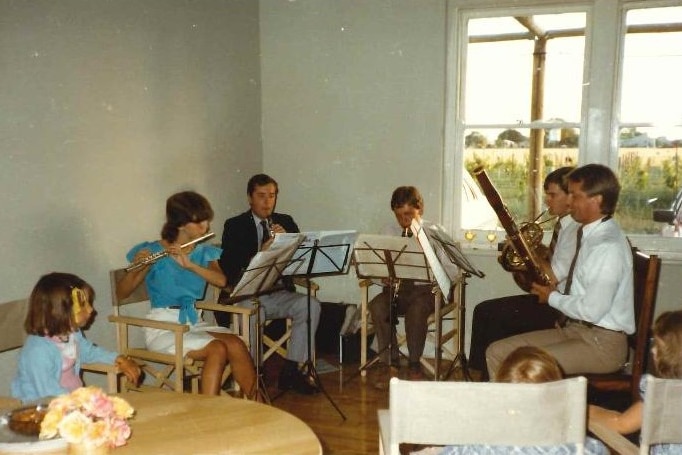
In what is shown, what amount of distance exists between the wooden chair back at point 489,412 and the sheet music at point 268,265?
1.61m

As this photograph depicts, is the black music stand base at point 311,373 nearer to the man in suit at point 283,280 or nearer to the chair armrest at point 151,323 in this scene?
the man in suit at point 283,280

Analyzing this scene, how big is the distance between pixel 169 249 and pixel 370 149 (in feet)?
7.08

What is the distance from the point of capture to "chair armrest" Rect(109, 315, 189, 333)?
313 cm

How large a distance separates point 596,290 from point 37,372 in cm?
227

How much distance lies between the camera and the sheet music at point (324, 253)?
352 cm

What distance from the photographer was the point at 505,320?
12.8 ft

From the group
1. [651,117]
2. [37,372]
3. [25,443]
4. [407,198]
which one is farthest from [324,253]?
[651,117]

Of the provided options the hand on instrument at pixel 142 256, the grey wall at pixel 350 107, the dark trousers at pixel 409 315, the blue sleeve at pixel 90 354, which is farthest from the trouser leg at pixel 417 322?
the blue sleeve at pixel 90 354

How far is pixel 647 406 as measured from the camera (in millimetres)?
1707

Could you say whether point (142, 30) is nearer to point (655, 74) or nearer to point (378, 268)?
point (378, 268)

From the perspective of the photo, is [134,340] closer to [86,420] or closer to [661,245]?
[86,420]

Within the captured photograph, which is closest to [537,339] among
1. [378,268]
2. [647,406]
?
[378,268]

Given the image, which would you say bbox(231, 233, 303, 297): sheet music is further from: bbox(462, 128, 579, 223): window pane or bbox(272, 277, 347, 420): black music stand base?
bbox(462, 128, 579, 223): window pane

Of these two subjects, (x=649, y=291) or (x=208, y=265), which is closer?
(x=649, y=291)
